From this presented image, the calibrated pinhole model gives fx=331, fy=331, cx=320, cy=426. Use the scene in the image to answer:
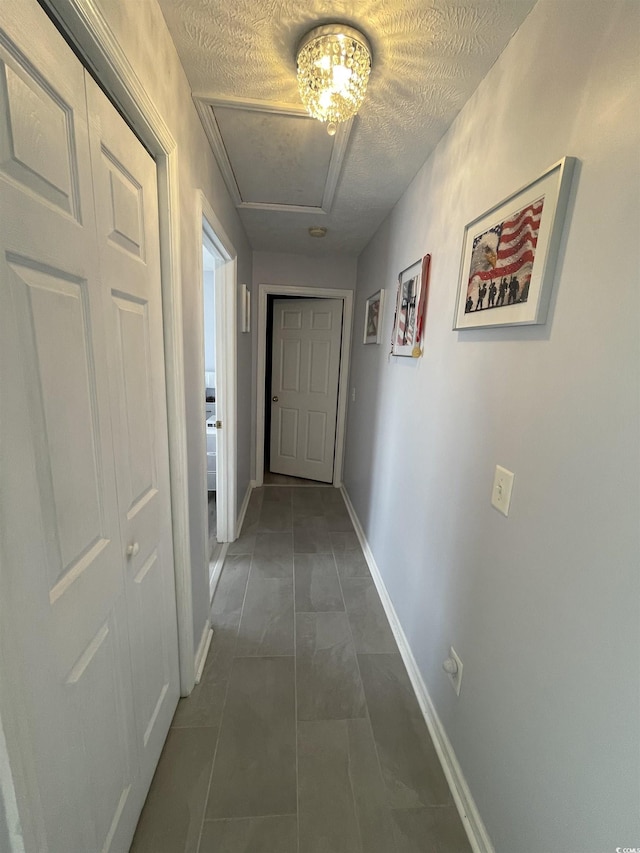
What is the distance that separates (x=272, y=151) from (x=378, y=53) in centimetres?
66

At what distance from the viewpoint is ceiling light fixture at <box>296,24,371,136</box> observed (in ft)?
3.16

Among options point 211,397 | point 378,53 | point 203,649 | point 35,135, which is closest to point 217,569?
point 203,649

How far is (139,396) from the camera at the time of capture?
94 cm

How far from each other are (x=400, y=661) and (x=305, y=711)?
0.51 m

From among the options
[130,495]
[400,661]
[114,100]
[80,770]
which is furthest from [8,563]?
[400,661]

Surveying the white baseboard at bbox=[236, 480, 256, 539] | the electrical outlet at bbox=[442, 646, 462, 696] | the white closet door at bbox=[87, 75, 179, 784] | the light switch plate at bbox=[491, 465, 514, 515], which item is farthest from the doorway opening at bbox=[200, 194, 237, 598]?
the light switch plate at bbox=[491, 465, 514, 515]

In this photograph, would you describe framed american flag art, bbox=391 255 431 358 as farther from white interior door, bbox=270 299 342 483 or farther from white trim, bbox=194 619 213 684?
white trim, bbox=194 619 213 684

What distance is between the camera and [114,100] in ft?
2.58

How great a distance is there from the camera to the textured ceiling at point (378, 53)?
0.90 m

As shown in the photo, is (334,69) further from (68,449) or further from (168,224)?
(68,449)

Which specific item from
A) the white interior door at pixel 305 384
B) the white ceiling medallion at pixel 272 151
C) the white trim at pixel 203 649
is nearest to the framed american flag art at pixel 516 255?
the white ceiling medallion at pixel 272 151

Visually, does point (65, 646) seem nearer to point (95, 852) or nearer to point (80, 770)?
point (80, 770)

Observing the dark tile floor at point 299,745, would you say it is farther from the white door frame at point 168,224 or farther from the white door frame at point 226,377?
the white door frame at point 226,377

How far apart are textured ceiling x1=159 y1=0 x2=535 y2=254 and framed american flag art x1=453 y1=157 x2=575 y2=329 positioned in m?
0.47
